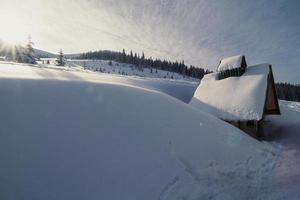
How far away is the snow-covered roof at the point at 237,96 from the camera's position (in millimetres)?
15631

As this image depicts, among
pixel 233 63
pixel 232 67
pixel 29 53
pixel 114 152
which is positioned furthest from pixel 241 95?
pixel 29 53

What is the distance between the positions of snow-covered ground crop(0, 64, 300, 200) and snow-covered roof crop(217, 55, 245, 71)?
14073 mm

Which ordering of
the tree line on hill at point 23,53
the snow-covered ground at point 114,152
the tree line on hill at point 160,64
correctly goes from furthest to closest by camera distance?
the tree line on hill at point 160,64
the tree line on hill at point 23,53
the snow-covered ground at point 114,152

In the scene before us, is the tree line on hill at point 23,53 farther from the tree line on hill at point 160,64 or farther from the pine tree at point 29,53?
the tree line on hill at point 160,64

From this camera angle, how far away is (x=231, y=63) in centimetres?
2208

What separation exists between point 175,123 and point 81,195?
4.48m

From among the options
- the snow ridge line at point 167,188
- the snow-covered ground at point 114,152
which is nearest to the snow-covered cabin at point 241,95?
the snow-covered ground at point 114,152

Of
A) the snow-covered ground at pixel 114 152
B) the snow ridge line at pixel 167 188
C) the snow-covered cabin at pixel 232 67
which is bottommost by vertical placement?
the snow ridge line at pixel 167 188

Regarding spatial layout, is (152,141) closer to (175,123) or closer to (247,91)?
(175,123)

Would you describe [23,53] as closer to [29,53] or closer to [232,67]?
[29,53]

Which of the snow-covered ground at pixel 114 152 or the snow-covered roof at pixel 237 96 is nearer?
the snow-covered ground at pixel 114 152

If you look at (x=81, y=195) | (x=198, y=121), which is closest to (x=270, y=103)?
(x=198, y=121)

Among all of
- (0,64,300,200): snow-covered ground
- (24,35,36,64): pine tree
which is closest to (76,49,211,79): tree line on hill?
(24,35,36,64): pine tree

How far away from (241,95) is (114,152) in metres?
14.3
